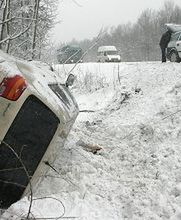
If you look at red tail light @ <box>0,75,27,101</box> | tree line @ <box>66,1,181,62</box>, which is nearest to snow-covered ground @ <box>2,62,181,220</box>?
red tail light @ <box>0,75,27,101</box>

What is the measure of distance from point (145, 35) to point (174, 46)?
58.2 metres

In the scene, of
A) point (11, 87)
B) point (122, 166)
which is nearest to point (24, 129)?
point (11, 87)

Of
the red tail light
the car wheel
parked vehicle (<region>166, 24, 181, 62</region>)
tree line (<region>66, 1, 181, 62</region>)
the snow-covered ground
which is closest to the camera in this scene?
the red tail light

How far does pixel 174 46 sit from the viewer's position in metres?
18.1

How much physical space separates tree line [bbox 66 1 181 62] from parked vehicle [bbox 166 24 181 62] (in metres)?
44.9

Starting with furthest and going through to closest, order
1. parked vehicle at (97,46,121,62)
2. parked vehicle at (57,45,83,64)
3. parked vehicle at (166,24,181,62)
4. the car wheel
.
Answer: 1. parked vehicle at (97,46,121,62)
2. the car wheel
3. parked vehicle at (166,24,181,62)
4. parked vehicle at (57,45,83,64)

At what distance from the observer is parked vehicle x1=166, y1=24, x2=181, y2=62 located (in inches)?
706

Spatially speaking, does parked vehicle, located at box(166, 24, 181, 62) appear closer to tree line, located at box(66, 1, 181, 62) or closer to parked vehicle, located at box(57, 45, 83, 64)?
parked vehicle, located at box(57, 45, 83, 64)

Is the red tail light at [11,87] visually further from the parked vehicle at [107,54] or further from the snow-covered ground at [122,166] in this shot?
the parked vehicle at [107,54]

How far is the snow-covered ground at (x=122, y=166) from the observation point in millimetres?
5191

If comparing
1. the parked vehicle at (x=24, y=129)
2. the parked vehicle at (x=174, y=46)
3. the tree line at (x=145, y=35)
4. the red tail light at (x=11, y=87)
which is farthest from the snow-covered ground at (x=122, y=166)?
the tree line at (x=145, y=35)

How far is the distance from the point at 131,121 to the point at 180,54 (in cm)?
872

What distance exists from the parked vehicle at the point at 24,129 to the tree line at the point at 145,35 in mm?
59442

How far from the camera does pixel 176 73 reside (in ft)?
46.2
